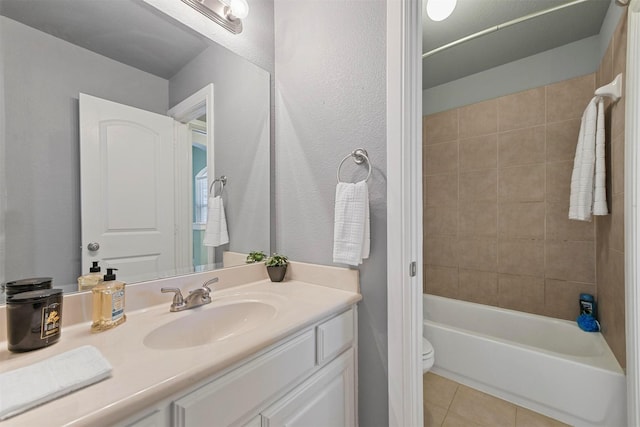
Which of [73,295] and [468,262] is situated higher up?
[73,295]

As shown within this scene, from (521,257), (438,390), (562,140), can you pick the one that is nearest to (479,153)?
(562,140)

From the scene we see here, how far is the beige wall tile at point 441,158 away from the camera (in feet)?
8.15

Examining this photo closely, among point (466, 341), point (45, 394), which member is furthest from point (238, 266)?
point (466, 341)

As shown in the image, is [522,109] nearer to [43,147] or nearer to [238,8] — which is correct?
[238,8]

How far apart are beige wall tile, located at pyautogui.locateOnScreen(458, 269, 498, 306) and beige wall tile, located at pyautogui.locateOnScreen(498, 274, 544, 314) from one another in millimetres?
43

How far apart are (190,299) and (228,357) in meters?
0.43

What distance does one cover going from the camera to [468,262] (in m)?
2.41

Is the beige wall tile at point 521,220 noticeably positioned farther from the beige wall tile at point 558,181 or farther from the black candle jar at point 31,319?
the black candle jar at point 31,319

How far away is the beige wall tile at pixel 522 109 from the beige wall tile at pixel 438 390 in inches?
80.4

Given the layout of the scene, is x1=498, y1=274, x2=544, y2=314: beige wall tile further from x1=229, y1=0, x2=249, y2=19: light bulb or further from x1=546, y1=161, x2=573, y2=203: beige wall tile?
x1=229, y1=0, x2=249, y2=19: light bulb

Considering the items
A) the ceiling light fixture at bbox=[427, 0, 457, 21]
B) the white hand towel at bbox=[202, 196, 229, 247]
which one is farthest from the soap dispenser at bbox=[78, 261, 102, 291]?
the ceiling light fixture at bbox=[427, 0, 457, 21]

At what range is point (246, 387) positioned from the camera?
26.8 inches

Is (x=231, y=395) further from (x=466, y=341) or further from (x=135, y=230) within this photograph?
(x=466, y=341)

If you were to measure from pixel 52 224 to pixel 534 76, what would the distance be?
120 inches
